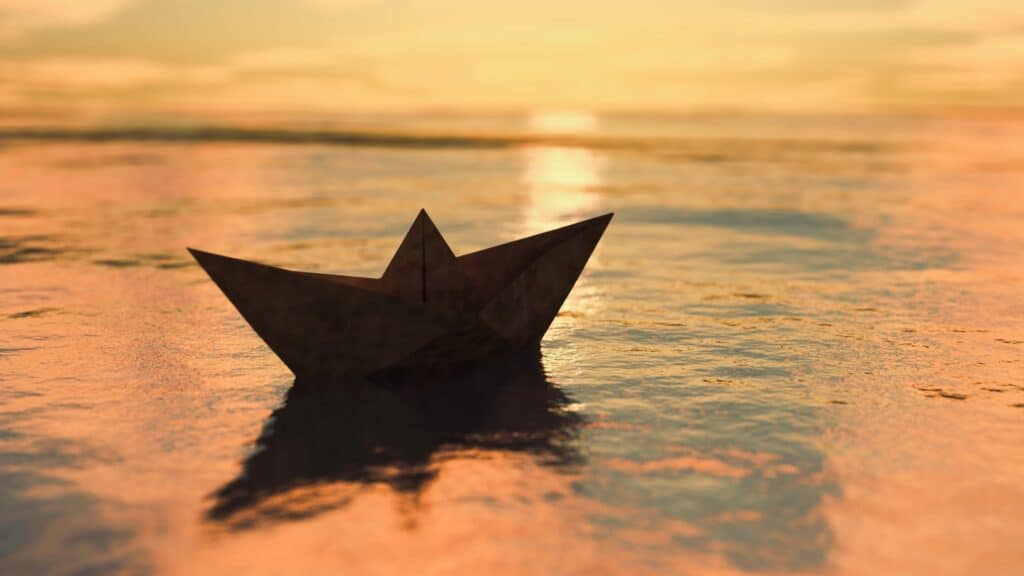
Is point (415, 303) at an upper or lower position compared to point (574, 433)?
upper

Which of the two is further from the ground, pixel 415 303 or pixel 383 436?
pixel 415 303

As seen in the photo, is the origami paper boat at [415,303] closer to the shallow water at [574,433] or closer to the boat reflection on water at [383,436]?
the boat reflection on water at [383,436]

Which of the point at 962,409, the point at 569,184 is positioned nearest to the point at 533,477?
the point at 962,409

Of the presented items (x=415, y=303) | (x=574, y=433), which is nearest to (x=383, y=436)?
(x=415, y=303)

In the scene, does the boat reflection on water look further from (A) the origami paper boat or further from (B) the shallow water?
(A) the origami paper boat

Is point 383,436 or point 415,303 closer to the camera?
point 383,436

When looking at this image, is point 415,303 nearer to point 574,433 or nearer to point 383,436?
point 383,436
